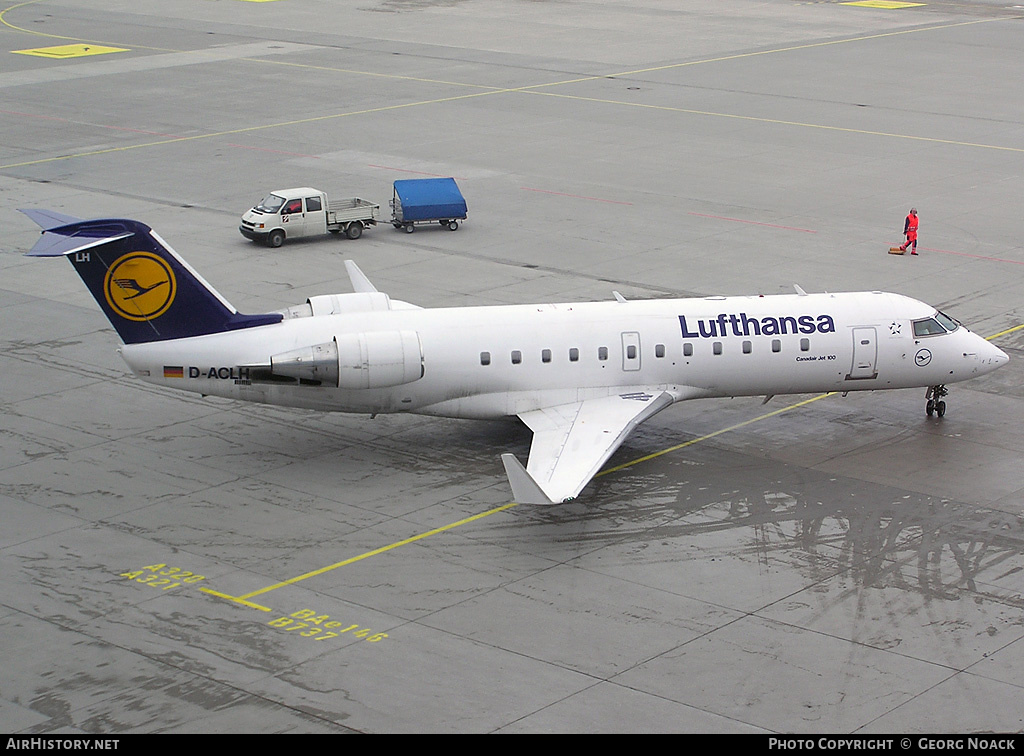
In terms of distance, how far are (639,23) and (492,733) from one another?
83.4 metres

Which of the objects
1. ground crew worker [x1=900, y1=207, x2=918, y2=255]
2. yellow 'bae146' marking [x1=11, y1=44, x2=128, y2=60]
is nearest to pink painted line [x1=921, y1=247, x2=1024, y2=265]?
ground crew worker [x1=900, y1=207, x2=918, y2=255]

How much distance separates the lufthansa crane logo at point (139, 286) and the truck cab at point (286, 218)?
724 inches

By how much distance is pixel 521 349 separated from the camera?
29.5m

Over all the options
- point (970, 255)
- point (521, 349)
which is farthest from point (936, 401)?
point (970, 255)

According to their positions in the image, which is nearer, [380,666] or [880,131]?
[380,666]

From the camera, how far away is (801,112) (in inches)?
2660

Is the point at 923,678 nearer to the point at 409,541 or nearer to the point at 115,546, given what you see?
the point at 409,541

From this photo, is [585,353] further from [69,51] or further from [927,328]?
[69,51]

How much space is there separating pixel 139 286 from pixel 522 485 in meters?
9.71

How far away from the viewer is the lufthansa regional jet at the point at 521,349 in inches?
1109

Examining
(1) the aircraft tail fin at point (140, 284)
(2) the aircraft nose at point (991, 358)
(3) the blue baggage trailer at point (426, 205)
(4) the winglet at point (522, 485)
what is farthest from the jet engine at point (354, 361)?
(3) the blue baggage trailer at point (426, 205)

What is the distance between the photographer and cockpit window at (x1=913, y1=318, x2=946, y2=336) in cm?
3111

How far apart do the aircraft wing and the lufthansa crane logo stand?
25.8 feet
